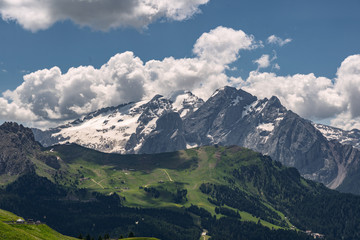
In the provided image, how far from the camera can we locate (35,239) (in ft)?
591

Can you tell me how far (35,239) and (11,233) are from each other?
10529 millimetres

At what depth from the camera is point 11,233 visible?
173 metres
